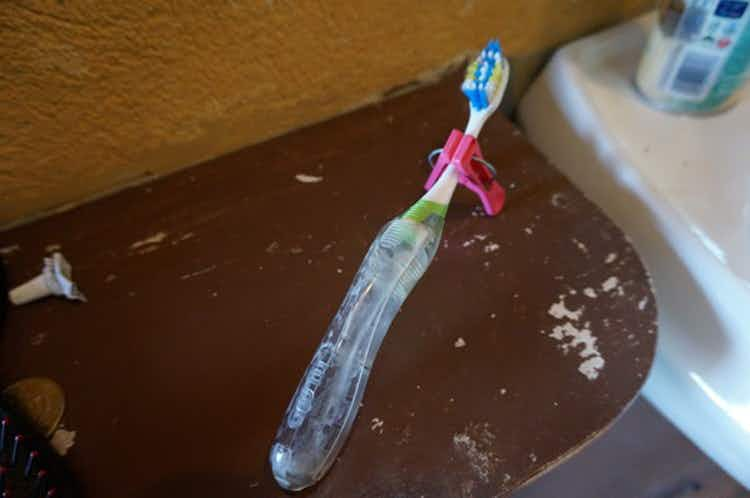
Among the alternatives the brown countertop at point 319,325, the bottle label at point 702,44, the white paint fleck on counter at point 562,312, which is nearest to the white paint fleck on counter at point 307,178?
the brown countertop at point 319,325

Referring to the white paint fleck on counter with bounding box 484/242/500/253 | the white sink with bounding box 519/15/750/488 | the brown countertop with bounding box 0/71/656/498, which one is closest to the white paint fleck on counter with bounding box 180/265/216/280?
the brown countertop with bounding box 0/71/656/498

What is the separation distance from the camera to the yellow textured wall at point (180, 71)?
0.36 meters

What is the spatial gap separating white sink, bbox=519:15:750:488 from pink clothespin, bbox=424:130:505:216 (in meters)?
0.12

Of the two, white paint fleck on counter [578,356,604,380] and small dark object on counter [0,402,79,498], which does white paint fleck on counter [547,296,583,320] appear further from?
small dark object on counter [0,402,79,498]

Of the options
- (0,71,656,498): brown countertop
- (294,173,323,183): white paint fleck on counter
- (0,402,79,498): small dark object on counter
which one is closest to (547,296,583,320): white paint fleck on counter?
(0,71,656,498): brown countertop

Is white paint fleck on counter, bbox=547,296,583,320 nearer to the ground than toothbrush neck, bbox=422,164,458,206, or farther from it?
nearer to the ground

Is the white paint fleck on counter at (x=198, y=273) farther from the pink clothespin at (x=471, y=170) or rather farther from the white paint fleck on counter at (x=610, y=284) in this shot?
the white paint fleck on counter at (x=610, y=284)

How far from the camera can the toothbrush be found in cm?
33

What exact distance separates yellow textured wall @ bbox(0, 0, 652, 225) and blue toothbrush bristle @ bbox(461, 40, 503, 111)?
10 cm

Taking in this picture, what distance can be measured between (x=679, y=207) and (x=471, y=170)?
19cm

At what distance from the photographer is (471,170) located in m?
0.42

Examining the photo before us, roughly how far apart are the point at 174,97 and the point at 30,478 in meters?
0.27

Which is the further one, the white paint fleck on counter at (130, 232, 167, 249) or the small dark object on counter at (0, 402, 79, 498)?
the white paint fleck on counter at (130, 232, 167, 249)

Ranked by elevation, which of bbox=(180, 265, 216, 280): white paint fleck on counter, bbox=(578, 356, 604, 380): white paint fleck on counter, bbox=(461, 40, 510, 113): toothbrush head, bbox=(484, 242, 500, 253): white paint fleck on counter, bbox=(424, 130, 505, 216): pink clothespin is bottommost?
bbox=(180, 265, 216, 280): white paint fleck on counter
